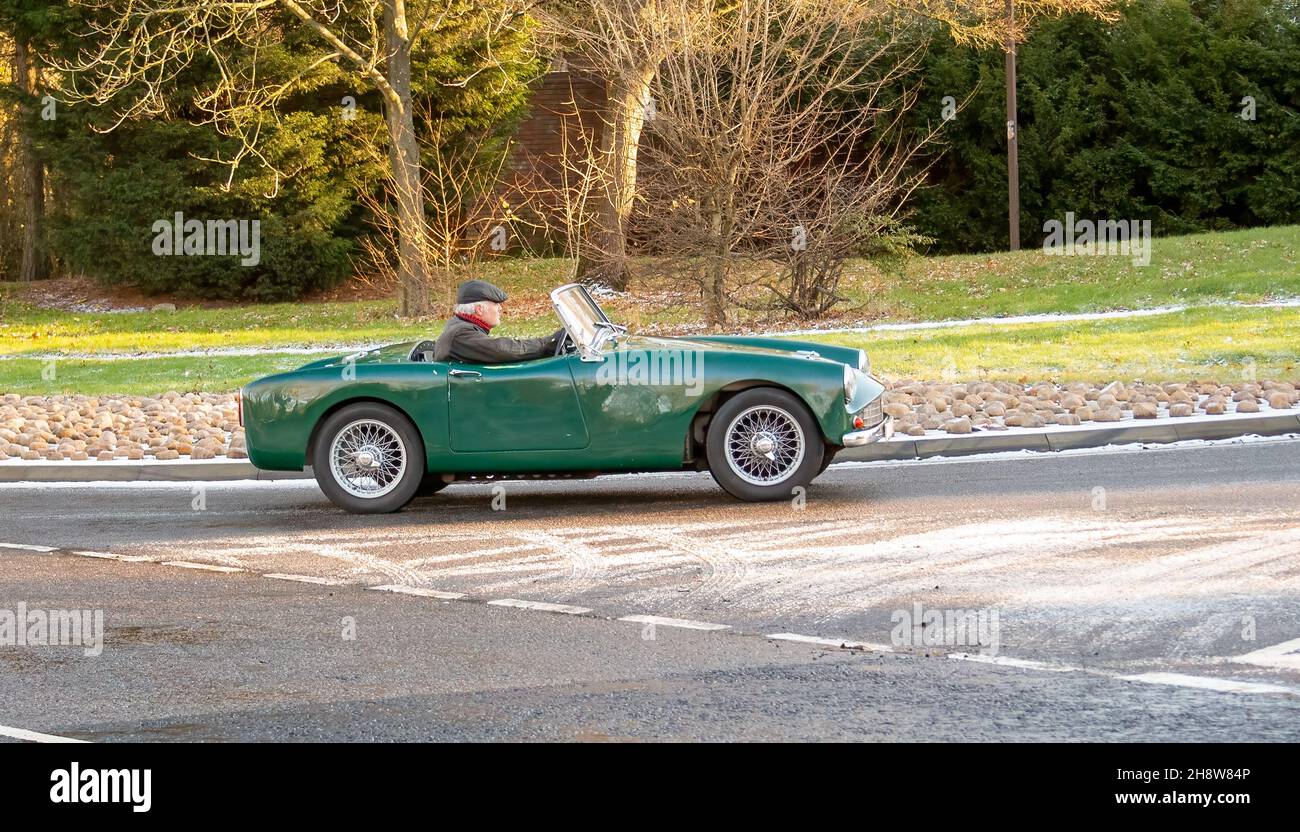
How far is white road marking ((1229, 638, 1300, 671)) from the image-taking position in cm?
584

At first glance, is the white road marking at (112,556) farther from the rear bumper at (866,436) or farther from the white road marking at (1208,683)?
the white road marking at (1208,683)

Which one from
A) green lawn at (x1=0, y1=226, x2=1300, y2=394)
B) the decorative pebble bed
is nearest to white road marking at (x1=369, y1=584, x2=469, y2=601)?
the decorative pebble bed

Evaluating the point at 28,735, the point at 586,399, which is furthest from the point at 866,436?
the point at 28,735

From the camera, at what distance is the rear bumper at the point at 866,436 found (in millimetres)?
9672

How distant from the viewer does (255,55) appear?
29.2m

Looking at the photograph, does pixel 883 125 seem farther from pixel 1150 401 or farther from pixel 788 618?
pixel 788 618

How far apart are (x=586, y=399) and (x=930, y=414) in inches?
161

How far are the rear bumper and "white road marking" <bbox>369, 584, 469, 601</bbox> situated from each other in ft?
9.66

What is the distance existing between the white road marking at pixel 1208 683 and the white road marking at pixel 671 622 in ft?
5.80

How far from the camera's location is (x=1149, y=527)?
859 cm

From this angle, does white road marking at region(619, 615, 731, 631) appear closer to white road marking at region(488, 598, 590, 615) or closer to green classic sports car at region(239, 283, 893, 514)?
white road marking at region(488, 598, 590, 615)
